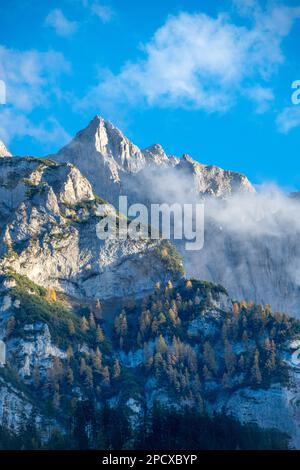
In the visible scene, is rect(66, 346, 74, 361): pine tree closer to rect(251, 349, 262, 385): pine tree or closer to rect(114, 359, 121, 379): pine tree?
rect(114, 359, 121, 379): pine tree

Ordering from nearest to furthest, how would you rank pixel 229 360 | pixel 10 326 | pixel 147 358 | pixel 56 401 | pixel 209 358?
pixel 56 401, pixel 10 326, pixel 229 360, pixel 147 358, pixel 209 358

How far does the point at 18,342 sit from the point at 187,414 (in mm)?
43784

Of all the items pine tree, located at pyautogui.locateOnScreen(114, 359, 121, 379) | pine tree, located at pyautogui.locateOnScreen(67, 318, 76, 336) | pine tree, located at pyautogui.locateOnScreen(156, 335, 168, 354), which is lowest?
pine tree, located at pyautogui.locateOnScreen(114, 359, 121, 379)

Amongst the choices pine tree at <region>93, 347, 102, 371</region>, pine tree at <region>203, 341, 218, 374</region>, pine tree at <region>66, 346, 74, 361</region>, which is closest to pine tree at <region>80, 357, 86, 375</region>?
pine tree at <region>66, 346, 74, 361</region>

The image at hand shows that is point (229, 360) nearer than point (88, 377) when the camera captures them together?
No

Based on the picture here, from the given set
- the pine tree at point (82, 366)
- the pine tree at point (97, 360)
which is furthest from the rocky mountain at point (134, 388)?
the pine tree at point (97, 360)

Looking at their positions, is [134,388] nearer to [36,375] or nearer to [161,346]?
[161,346]

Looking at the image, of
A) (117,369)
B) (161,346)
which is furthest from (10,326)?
(161,346)

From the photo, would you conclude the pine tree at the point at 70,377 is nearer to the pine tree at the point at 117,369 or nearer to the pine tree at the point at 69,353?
the pine tree at the point at 69,353

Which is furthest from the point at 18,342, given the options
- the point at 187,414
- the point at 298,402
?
the point at 298,402

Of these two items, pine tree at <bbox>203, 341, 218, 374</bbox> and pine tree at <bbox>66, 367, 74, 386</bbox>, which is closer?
pine tree at <bbox>66, 367, 74, 386</bbox>
